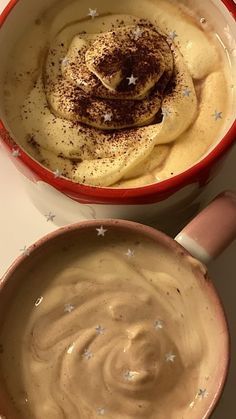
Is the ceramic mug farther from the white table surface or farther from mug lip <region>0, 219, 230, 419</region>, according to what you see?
the white table surface

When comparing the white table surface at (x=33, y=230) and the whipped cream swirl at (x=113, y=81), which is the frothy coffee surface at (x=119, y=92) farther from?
the white table surface at (x=33, y=230)

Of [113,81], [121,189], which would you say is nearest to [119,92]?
[113,81]

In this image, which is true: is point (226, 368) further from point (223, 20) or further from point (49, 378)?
point (223, 20)

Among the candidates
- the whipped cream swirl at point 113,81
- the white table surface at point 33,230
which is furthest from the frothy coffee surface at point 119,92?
the white table surface at point 33,230

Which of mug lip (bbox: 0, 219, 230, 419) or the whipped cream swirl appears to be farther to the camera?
the whipped cream swirl

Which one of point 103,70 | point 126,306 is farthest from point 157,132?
point 126,306

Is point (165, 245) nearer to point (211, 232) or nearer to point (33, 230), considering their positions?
point (211, 232)

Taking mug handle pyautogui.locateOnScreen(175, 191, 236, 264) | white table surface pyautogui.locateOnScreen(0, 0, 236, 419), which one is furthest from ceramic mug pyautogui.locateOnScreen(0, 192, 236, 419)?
white table surface pyautogui.locateOnScreen(0, 0, 236, 419)
